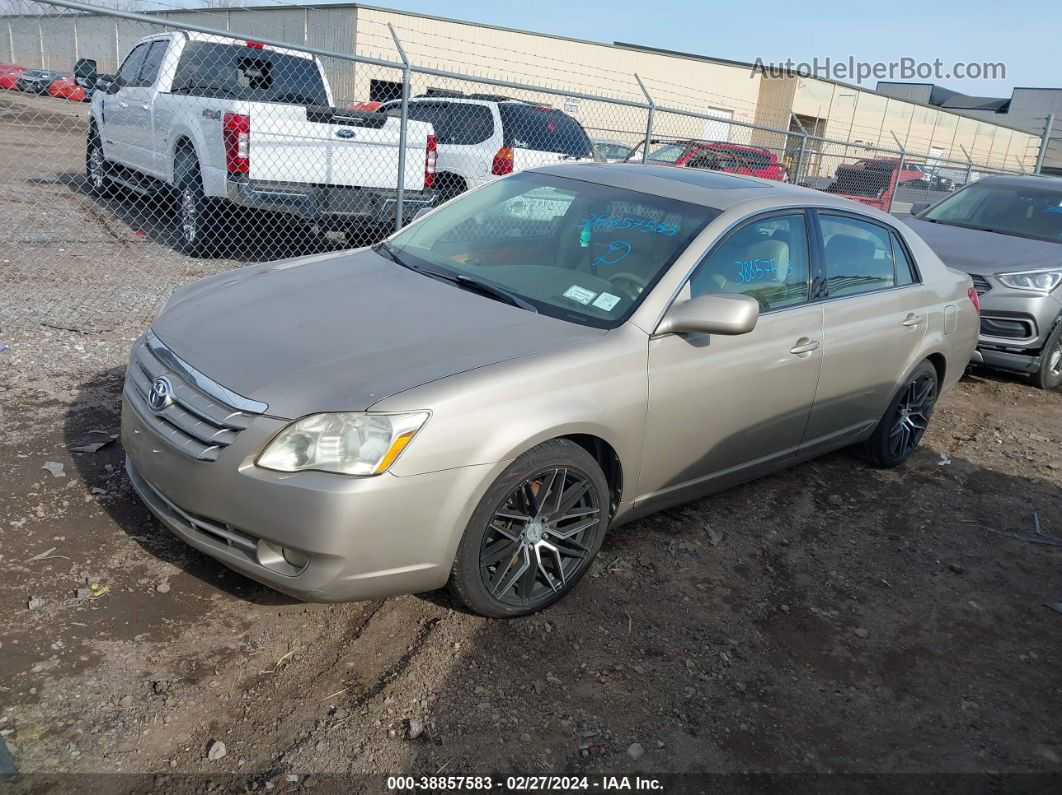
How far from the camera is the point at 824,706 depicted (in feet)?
9.93

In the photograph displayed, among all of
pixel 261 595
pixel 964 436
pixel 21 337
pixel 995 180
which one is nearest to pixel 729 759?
pixel 261 595

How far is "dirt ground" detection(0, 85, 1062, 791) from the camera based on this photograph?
2.60 m

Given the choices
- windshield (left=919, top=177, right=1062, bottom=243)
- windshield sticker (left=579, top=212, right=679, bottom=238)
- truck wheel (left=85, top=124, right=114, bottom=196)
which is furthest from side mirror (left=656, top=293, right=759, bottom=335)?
truck wheel (left=85, top=124, right=114, bottom=196)

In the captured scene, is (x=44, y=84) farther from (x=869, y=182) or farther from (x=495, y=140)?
(x=869, y=182)

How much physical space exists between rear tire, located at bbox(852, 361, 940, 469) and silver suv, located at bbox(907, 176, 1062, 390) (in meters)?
2.38

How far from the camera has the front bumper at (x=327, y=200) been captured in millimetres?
7289

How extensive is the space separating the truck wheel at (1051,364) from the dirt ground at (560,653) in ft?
10.7

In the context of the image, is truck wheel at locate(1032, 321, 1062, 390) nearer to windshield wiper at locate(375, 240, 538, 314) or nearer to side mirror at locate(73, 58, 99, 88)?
windshield wiper at locate(375, 240, 538, 314)

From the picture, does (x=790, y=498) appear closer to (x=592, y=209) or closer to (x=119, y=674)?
(x=592, y=209)

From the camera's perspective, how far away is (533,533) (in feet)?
10.4

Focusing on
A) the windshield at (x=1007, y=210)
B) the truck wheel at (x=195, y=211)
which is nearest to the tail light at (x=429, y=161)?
the truck wheel at (x=195, y=211)

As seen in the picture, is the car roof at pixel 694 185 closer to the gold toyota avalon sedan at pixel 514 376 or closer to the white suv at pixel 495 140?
the gold toyota avalon sedan at pixel 514 376

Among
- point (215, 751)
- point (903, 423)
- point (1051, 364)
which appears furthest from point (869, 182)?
point (215, 751)

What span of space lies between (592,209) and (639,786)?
2543 mm
